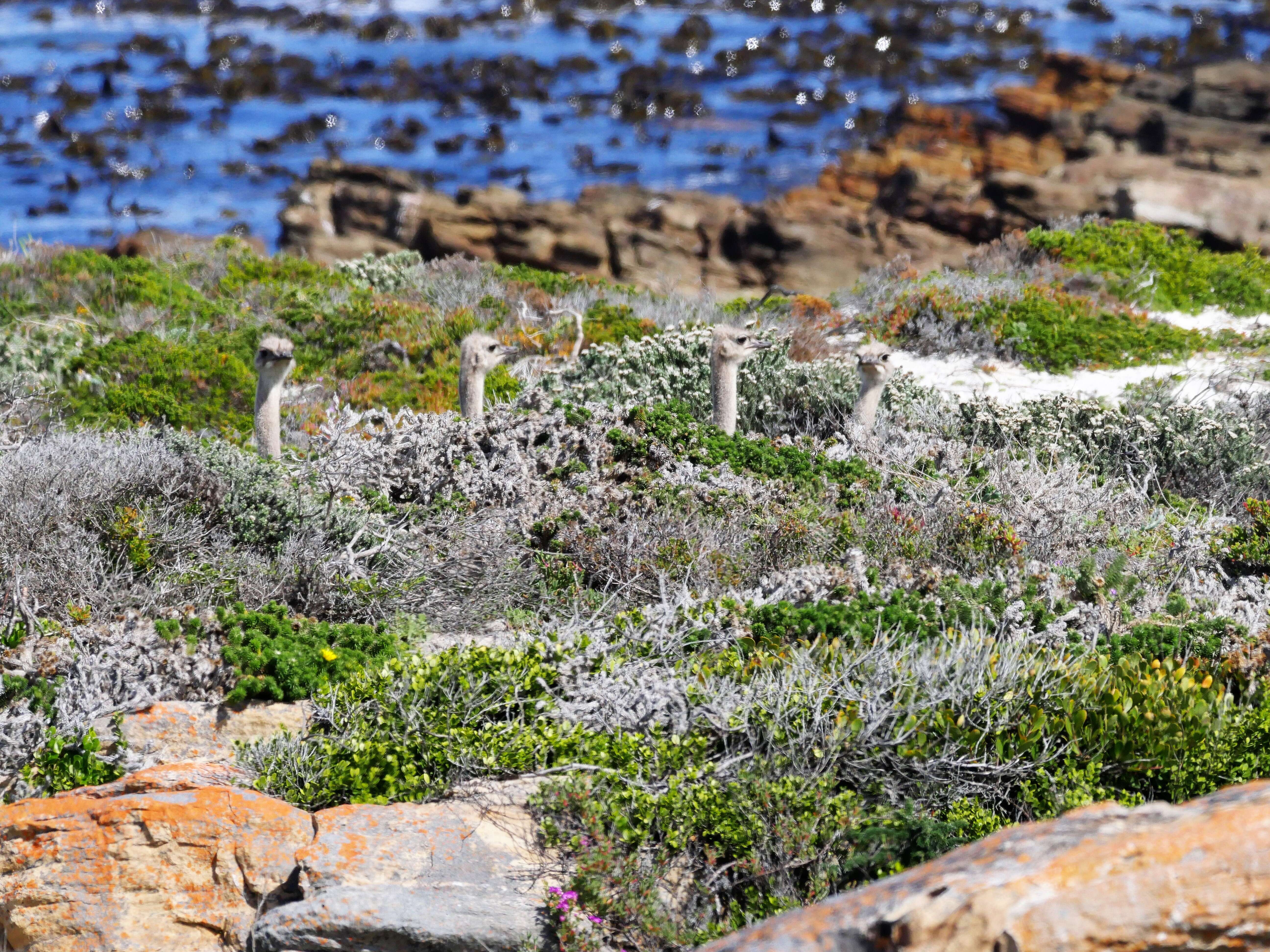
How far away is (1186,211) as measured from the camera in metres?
16.5

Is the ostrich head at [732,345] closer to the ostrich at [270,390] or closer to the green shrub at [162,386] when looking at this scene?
the ostrich at [270,390]

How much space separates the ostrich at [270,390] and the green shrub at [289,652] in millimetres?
1903

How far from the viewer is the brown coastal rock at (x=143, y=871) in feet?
14.0

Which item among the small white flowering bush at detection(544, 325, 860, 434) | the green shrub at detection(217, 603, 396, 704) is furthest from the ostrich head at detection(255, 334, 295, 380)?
the small white flowering bush at detection(544, 325, 860, 434)

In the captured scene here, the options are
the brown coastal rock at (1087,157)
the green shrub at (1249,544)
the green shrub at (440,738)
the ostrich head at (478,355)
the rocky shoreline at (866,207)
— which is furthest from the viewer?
the rocky shoreline at (866,207)

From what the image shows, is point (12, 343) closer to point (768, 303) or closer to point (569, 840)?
point (768, 303)

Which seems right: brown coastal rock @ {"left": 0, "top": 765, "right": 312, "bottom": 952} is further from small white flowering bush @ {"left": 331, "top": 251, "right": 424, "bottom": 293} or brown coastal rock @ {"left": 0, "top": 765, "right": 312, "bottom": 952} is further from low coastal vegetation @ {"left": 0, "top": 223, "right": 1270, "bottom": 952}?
small white flowering bush @ {"left": 331, "top": 251, "right": 424, "bottom": 293}

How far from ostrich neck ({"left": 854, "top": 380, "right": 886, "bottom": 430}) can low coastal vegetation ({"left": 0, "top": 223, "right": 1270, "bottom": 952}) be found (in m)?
0.14

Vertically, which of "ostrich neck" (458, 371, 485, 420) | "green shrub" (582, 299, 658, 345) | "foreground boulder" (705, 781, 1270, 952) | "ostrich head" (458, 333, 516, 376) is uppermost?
"foreground boulder" (705, 781, 1270, 952)

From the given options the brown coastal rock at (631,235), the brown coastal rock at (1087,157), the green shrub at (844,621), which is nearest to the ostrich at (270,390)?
the green shrub at (844,621)

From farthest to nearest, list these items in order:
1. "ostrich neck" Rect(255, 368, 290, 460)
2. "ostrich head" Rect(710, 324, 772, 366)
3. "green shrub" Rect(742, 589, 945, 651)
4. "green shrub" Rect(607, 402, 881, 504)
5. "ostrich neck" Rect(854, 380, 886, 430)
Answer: "ostrich neck" Rect(854, 380, 886, 430)
"ostrich head" Rect(710, 324, 772, 366)
"green shrub" Rect(607, 402, 881, 504)
"ostrich neck" Rect(255, 368, 290, 460)
"green shrub" Rect(742, 589, 945, 651)

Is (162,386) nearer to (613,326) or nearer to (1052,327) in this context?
(613,326)

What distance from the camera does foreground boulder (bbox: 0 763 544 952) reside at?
4094mm

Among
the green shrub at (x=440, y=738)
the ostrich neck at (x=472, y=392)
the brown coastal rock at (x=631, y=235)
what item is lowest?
the brown coastal rock at (x=631, y=235)
